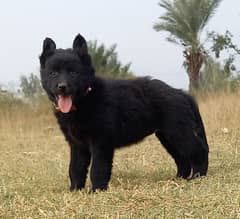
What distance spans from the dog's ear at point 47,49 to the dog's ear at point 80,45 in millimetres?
238

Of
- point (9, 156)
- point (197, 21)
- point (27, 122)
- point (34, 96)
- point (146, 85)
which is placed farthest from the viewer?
point (197, 21)

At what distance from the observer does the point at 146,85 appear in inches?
276

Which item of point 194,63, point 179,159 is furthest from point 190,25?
point 179,159

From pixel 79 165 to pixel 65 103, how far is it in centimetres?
86

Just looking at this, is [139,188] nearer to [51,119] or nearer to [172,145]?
[172,145]

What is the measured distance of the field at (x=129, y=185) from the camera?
4.61 m

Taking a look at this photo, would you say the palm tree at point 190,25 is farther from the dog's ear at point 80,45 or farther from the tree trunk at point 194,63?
the dog's ear at point 80,45

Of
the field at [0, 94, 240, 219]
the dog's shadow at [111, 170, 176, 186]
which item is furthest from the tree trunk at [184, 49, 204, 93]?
the dog's shadow at [111, 170, 176, 186]

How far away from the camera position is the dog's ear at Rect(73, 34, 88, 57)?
20.6 feet

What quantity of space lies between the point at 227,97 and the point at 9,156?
724cm

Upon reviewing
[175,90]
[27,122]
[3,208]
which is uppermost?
[175,90]

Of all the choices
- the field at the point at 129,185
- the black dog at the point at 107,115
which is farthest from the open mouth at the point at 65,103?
the field at the point at 129,185

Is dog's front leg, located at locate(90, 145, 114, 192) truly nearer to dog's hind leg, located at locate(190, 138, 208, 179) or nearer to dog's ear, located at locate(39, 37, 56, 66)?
dog's ear, located at locate(39, 37, 56, 66)

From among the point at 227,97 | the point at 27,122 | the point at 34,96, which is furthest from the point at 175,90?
the point at 34,96
